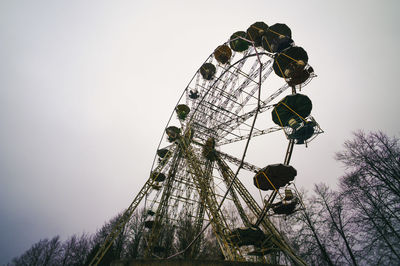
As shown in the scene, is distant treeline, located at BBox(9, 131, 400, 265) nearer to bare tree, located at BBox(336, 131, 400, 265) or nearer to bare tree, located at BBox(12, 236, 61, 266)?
bare tree, located at BBox(336, 131, 400, 265)

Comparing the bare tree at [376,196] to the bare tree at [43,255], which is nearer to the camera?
the bare tree at [376,196]

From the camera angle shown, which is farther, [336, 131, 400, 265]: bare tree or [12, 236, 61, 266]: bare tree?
[12, 236, 61, 266]: bare tree

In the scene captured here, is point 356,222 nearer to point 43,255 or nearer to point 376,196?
point 376,196

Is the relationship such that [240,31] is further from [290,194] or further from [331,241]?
[331,241]

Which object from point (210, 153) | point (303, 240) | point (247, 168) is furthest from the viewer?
point (303, 240)

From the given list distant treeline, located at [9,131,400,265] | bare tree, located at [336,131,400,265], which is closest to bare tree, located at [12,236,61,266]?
distant treeline, located at [9,131,400,265]

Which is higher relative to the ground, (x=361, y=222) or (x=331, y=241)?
(x=361, y=222)

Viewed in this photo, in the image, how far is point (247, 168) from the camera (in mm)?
11312

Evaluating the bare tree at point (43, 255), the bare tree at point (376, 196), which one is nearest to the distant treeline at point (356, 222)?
the bare tree at point (376, 196)

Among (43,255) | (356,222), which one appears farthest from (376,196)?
(43,255)

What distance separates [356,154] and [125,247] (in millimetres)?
29618

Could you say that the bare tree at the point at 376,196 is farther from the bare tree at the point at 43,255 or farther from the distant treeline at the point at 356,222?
the bare tree at the point at 43,255

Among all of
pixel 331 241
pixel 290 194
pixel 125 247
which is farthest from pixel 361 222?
pixel 125 247

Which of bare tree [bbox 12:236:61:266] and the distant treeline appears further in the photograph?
bare tree [bbox 12:236:61:266]
